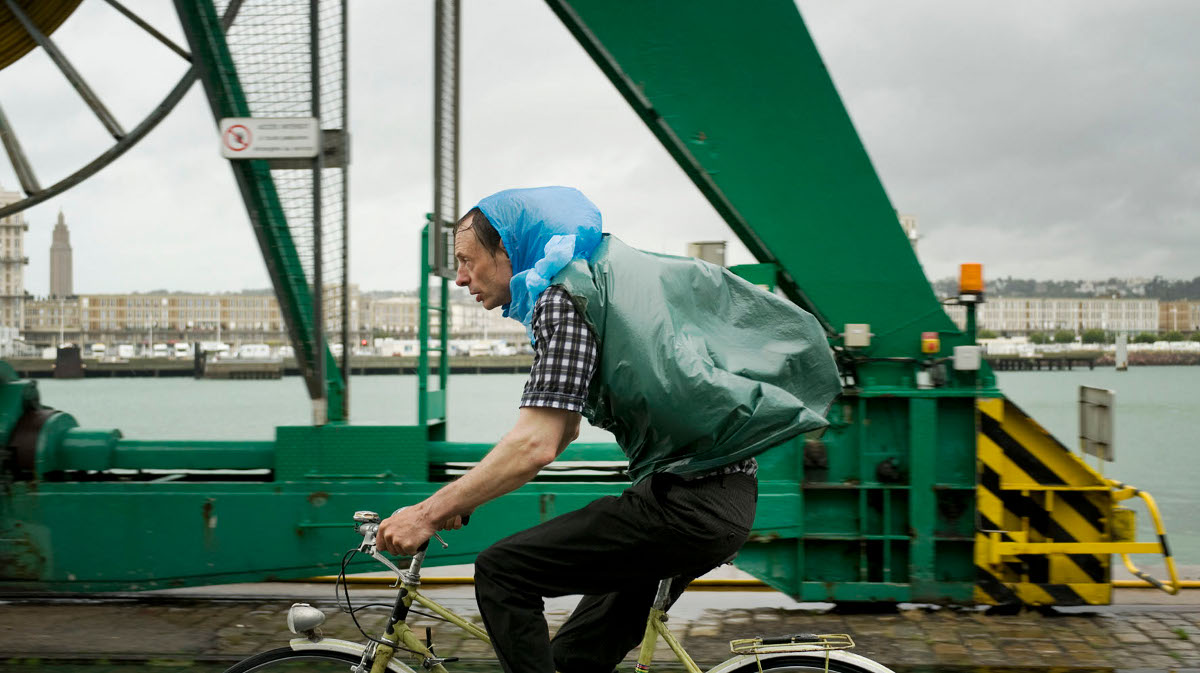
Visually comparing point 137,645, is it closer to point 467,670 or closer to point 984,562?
point 467,670

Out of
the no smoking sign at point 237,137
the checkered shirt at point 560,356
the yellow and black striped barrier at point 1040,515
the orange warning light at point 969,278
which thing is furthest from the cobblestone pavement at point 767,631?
the checkered shirt at point 560,356

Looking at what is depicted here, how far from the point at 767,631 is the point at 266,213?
11.0 ft

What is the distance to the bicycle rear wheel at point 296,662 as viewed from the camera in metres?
2.40

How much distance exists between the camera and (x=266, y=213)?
17.4 feet

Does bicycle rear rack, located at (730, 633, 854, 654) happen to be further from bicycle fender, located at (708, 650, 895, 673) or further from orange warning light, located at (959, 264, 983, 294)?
orange warning light, located at (959, 264, 983, 294)

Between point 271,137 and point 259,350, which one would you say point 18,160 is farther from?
point 259,350

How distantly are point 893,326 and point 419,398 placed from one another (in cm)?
245

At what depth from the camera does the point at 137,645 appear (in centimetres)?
493

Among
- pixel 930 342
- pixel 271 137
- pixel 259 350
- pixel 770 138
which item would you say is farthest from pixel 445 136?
pixel 259 350

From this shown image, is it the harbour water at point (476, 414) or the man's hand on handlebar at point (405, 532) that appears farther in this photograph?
the harbour water at point (476, 414)

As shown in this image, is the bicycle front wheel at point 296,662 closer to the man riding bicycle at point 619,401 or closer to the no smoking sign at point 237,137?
the man riding bicycle at point 619,401

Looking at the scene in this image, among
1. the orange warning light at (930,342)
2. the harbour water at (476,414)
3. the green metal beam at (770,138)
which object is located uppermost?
the green metal beam at (770,138)

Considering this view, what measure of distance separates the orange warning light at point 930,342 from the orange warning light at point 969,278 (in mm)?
292

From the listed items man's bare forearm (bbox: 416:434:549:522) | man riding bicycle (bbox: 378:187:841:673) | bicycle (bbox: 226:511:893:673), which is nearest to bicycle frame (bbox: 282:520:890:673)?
→ bicycle (bbox: 226:511:893:673)
